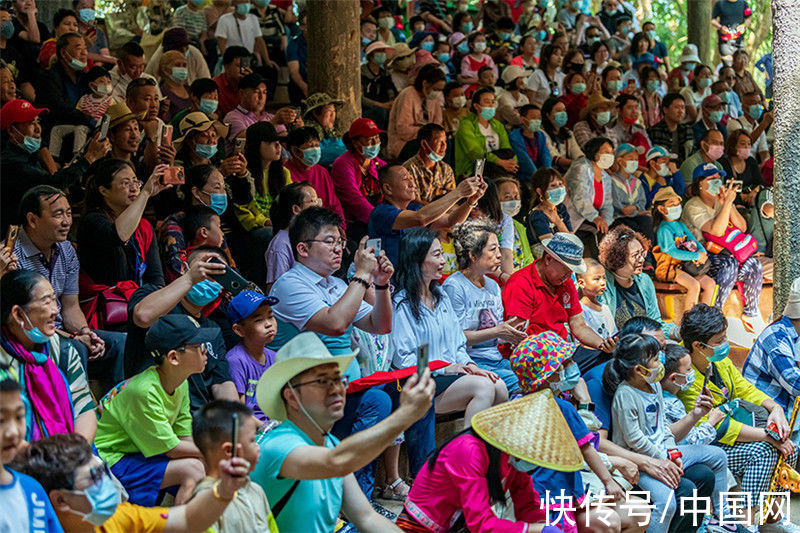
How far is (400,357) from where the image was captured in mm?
5668

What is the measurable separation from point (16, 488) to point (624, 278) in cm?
532

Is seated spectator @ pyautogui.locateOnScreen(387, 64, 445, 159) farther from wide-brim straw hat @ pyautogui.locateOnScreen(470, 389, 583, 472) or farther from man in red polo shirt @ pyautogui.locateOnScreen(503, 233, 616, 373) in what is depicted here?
wide-brim straw hat @ pyautogui.locateOnScreen(470, 389, 583, 472)

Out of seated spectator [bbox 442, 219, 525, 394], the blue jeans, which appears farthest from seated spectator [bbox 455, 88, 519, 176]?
the blue jeans

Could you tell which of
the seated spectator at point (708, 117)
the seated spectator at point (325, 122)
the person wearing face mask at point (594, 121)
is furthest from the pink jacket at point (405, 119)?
the seated spectator at point (708, 117)

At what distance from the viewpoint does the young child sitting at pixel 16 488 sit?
294 cm

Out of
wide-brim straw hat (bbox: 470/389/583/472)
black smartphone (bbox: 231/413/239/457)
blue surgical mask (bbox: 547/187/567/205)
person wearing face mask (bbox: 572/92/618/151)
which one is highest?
black smartphone (bbox: 231/413/239/457)

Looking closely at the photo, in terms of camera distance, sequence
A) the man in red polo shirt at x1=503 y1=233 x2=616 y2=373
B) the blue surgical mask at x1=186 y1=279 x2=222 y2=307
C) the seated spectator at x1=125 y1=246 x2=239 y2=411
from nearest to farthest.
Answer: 1. the seated spectator at x1=125 y1=246 x2=239 y2=411
2. the blue surgical mask at x1=186 y1=279 x2=222 y2=307
3. the man in red polo shirt at x1=503 y1=233 x2=616 y2=373

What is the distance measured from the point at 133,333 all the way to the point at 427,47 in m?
8.58

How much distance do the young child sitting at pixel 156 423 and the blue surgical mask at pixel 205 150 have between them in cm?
323

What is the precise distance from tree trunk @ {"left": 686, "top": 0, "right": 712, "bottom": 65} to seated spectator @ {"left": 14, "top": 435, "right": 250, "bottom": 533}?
15.0 meters

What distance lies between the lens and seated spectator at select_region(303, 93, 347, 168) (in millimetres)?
8773

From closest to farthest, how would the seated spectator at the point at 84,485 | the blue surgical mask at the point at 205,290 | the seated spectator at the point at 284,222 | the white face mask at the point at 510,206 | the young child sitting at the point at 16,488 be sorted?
the young child sitting at the point at 16,488
the seated spectator at the point at 84,485
the blue surgical mask at the point at 205,290
the seated spectator at the point at 284,222
the white face mask at the point at 510,206

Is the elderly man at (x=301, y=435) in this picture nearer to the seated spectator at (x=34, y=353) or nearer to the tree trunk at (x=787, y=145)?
the seated spectator at (x=34, y=353)

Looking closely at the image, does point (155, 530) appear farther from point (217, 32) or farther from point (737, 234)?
point (217, 32)
